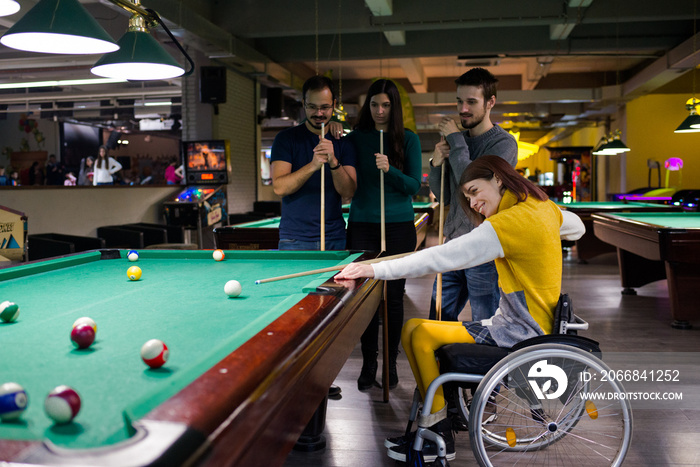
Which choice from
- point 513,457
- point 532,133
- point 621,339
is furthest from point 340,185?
point 532,133

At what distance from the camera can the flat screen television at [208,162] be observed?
26.9 ft

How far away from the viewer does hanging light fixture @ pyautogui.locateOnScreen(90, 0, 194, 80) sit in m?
2.58

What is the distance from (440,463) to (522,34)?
27.2ft

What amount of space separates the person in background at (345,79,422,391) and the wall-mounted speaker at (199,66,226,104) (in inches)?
208

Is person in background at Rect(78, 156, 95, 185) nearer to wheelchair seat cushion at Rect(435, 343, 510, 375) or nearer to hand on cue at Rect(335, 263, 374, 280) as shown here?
hand on cue at Rect(335, 263, 374, 280)

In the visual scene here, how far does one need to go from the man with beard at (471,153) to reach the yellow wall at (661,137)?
12.7 meters

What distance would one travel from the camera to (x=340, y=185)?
117 inches

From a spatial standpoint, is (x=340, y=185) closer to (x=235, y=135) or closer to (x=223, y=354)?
(x=223, y=354)

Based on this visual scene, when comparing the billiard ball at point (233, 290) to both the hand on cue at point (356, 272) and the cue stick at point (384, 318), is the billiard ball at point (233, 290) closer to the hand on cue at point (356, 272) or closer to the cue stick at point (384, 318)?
the hand on cue at point (356, 272)

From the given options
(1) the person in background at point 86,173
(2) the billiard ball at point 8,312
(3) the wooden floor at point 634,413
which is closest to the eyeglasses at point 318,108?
(3) the wooden floor at point 634,413

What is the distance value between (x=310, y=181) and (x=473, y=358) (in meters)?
1.51

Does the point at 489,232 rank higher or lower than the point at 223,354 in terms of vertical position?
higher

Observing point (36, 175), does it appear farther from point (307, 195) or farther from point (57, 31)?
point (57, 31)

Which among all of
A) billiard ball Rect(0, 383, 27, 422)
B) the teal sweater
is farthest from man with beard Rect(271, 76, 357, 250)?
billiard ball Rect(0, 383, 27, 422)
